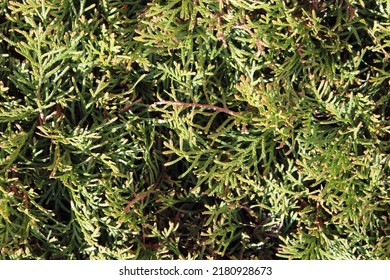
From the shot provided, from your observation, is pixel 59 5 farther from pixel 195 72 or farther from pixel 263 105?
pixel 263 105

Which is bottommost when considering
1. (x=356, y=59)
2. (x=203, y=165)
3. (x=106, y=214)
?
(x=106, y=214)

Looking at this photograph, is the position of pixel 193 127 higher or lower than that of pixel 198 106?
lower

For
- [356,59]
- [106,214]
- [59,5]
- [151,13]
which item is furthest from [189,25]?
[106,214]

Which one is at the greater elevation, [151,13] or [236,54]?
[151,13]
